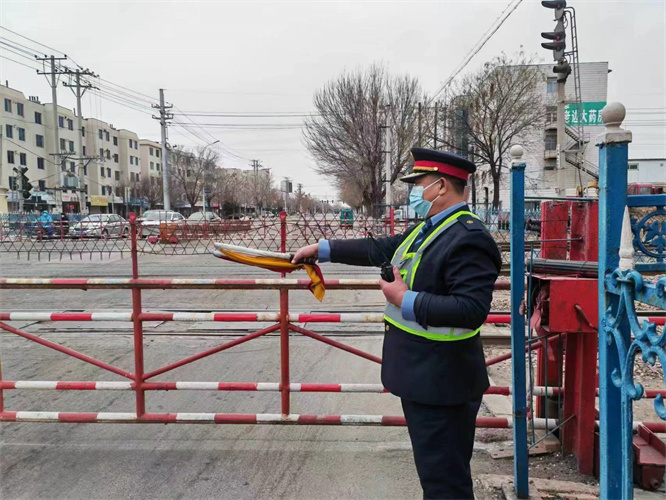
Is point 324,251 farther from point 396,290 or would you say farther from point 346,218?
point 346,218

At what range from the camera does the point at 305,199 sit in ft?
415

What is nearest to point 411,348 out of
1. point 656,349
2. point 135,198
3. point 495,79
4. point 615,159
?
point 656,349

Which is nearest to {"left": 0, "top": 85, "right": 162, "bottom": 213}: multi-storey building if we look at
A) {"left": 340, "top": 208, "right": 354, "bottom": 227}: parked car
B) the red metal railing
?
{"left": 340, "top": 208, "right": 354, "bottom": 227}: parked car

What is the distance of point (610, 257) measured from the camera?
1.63 meters

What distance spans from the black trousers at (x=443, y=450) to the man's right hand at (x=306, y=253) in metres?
0.92

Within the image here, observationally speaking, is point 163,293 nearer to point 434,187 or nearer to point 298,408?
point 298,408

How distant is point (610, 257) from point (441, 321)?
632mm

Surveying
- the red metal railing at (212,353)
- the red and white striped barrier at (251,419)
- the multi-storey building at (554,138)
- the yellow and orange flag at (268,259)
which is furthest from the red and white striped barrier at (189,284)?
the multi-storey building at (554,138)

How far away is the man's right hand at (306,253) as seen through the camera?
2443 mm

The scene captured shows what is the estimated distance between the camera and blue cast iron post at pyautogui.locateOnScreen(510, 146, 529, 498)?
2.49 meters

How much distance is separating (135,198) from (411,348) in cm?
7224

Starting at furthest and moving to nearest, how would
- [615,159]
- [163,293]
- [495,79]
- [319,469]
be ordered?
[495,79], [163,293], [319,469], [615,159]

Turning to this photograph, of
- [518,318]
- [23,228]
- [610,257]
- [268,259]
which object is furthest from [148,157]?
[610,257]

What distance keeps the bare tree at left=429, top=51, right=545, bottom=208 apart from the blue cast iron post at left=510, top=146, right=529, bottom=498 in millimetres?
27050
